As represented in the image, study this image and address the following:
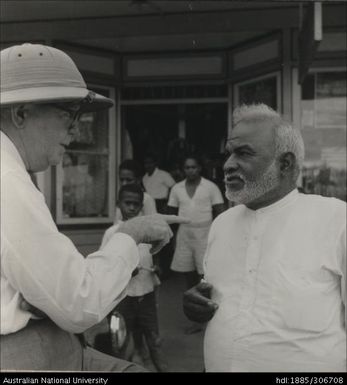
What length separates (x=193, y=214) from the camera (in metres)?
5.36

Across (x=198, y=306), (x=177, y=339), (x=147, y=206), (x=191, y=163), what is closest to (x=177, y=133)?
(x=191, y=163)

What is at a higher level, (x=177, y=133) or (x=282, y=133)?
(x=177, y=133)

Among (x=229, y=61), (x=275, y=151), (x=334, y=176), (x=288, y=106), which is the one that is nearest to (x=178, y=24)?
(x=229, y=61)

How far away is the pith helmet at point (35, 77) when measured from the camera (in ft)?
4.80

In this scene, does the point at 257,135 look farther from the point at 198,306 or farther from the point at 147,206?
the point at 147,206

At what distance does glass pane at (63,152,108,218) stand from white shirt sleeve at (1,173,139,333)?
505 centimetres

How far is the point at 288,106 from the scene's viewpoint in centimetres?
578

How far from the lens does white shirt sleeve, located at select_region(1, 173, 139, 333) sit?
4.42ft

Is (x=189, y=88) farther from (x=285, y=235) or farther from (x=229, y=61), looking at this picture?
(x=285, y=235)

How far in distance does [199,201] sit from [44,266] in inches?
160

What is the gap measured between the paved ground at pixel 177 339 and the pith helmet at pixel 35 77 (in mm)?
2967

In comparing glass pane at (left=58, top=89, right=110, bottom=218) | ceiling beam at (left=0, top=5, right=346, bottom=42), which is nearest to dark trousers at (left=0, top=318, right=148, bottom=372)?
ceiling beam at (left=0, top=5, right=346, bottom=42)

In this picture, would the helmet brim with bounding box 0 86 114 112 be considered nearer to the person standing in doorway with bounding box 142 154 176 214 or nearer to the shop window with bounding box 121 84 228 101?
the person standing in doorway with bounding box 142 154 176 214

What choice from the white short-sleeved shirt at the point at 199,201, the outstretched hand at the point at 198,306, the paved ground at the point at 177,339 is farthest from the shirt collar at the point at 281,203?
the white short-sleeved shirt at the point at 199,201
